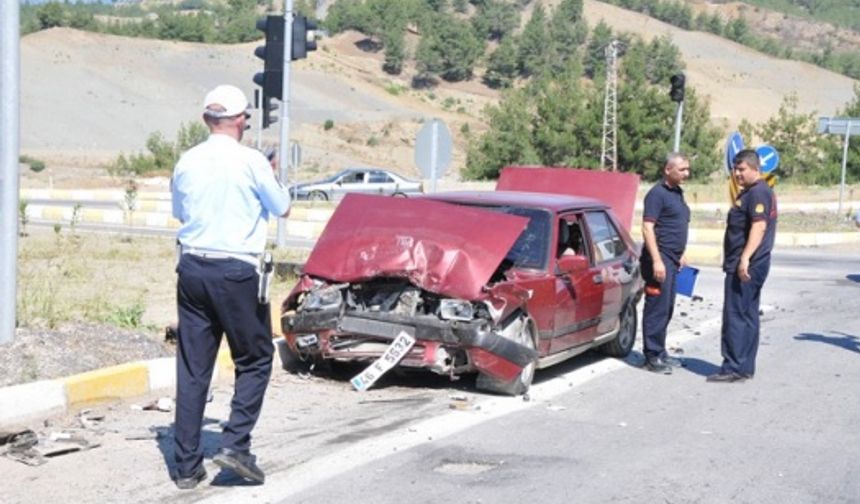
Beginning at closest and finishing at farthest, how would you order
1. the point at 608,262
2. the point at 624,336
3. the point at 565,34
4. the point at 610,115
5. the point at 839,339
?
the point at 608,262
the point at 624,336
the point at 839,339
the point at 610,115
the point at 565,34

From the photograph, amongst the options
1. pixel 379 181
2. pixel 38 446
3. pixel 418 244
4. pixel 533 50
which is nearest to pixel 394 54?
pixel 533 50

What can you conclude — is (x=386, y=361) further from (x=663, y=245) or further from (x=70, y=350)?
(x=663, y=245)

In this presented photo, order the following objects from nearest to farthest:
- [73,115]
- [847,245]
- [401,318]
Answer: [401,318] < [847,245] < [73,115]

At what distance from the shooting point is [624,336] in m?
11.6

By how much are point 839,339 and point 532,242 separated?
499 cm

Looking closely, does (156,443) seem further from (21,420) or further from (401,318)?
(401,318)

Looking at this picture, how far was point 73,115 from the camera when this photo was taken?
87.1 metres

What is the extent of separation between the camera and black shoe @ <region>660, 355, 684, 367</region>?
36.0ft

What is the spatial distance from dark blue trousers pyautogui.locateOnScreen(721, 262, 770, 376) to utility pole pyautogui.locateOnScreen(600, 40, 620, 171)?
47.7 m

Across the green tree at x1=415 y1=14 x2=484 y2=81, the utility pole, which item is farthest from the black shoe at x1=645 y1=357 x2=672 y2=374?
the green tree at x1=415 y1=14 x2=484 y2=81

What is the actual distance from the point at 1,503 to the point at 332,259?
382 centimetres

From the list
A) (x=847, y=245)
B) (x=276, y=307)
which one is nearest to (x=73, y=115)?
(x=847, y=245)

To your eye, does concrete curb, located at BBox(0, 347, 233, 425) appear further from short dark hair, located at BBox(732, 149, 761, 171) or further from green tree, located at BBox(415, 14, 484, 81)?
green tree, located at BBox(415, 14, 484, 81)

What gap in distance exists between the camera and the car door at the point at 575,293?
9.91 meters
